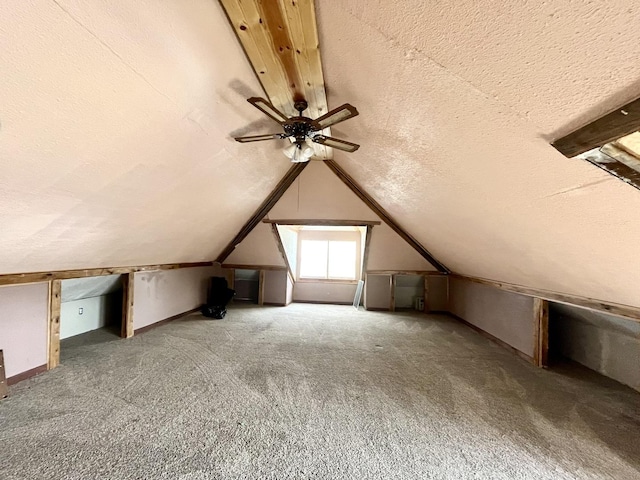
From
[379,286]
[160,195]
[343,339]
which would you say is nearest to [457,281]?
[379,286]

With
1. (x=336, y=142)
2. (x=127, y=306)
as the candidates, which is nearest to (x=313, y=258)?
(x=127, y=306)

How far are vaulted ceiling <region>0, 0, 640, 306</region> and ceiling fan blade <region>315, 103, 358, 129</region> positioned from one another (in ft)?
0.59

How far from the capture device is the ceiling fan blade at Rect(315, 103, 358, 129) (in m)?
1.74

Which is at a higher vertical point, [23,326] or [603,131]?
[603,131]

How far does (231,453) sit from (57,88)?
221cm

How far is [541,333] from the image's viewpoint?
318 centimetres

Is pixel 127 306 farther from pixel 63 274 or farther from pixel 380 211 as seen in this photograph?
pixel 380 211

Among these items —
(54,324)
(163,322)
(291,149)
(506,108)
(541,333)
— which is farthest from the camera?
(163,322)

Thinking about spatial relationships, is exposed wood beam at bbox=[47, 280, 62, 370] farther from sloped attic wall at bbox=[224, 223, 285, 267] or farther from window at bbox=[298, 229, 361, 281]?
window at bbox=[298, 229, 361, 281]

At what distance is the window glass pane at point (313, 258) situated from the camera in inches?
285

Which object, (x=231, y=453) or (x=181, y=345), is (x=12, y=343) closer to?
(x=181, y=345)

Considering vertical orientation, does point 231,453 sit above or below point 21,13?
below

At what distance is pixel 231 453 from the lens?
5.63ft

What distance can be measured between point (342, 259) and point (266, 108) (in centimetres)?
566
